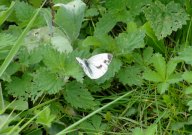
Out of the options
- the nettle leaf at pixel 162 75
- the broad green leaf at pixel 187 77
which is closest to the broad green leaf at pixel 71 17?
the nettle leaf at pixel 162 75

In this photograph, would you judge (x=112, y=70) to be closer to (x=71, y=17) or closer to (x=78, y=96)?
(x=78, y=96)

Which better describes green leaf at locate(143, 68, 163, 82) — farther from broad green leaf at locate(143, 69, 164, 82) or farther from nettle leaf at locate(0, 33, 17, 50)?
nettle leaf at locate(0, 33, 17, 50)

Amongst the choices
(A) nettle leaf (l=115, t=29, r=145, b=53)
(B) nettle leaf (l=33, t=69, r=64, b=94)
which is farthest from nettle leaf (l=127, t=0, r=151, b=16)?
(B) nettle leaf (l=33, t=69, r=64, b=94)

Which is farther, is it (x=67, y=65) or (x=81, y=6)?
(x=81, y=6)

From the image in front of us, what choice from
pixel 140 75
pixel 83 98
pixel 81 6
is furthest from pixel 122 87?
pixel 81 6

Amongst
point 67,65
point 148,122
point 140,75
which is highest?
point 67,65

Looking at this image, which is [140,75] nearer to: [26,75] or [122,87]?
[122,87]
